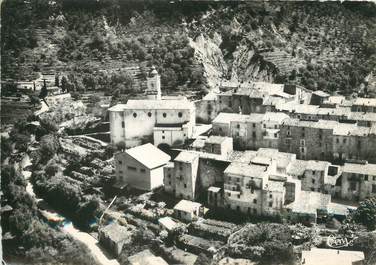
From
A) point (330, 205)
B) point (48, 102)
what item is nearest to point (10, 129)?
point (48, 102)

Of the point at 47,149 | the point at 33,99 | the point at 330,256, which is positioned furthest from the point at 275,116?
the point at 33,99

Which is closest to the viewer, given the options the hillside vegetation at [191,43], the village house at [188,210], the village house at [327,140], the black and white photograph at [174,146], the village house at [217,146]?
the black and white photograph at [174,146]

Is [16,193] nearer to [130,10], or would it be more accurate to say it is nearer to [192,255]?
[192,255]

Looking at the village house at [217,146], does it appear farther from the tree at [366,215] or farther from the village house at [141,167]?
the tree at [366,215]

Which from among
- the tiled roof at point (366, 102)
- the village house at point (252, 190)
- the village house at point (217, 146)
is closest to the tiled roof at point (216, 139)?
the village house at point (217, 146)

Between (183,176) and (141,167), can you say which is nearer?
(183,176)

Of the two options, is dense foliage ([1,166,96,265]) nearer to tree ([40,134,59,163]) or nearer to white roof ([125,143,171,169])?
tree ([40,134,59,163])

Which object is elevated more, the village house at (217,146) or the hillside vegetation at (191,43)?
the hillside vegetation at (191,43)

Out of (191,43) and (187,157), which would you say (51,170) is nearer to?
(187,157)
